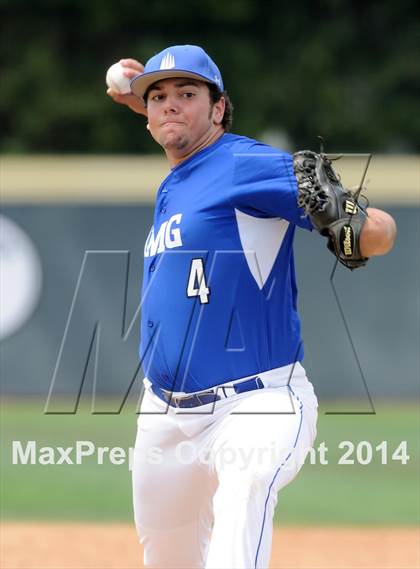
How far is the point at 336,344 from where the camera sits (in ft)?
33.4

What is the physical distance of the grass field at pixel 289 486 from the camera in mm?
6910

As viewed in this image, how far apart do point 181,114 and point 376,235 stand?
83 cm

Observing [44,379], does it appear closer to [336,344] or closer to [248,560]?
[336,344]

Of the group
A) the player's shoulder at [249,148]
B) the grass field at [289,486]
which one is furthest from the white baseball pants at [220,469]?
the grass field at [289,486]

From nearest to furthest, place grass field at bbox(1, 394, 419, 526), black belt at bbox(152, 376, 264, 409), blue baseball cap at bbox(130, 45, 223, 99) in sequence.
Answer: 1. black belt at bbox(152, 376, 264, 409)
2. blue baseball cap at bbox(130, 45, 223, 99)
3. grass field at bbox(1, 394, 419, 526)

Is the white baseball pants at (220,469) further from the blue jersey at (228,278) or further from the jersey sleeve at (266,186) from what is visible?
the jersey sleeve at (266,186)

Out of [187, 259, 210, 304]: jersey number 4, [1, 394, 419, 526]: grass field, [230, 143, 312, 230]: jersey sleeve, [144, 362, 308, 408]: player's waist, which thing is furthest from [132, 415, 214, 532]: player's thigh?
[1, 394, 419, 526]: grass field

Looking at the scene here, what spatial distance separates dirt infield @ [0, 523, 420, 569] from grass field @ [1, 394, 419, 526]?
341mm

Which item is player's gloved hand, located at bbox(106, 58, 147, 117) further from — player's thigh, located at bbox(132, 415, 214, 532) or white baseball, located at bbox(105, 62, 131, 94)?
player's thigh, located at bbox(132, 415, 214, 532)

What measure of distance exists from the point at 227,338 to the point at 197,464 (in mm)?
457

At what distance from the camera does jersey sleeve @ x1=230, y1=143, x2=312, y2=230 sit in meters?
3.50

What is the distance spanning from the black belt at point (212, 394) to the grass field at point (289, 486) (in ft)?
10.0

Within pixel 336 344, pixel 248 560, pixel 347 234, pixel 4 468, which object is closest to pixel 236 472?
pixel 248 560

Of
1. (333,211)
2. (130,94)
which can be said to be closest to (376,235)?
(333,211)
